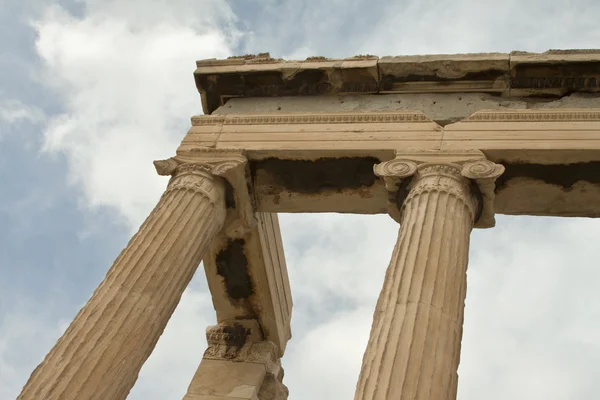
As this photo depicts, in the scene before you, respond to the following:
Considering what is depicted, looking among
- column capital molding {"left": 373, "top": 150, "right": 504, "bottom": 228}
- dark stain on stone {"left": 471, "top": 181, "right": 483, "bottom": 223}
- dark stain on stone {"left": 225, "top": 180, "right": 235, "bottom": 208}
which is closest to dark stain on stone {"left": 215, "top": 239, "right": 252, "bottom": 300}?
dark stain on stone {"left": 225, "top": 180, "right": 235, "bottom": 208}

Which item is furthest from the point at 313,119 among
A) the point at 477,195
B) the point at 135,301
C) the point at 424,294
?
the point at 424,294

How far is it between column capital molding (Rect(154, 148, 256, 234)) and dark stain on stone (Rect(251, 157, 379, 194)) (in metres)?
0.49

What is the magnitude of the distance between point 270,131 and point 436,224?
14.2 feet

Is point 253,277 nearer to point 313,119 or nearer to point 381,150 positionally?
point 313,119

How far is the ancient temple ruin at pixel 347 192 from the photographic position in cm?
944

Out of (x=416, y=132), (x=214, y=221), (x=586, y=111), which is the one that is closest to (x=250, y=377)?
(x=214, y=221)

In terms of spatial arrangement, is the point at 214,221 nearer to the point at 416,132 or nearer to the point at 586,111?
the point at 416,132

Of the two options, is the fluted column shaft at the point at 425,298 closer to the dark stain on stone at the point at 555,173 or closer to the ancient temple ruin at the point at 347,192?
the ancient temple ruin at the point at 347,192

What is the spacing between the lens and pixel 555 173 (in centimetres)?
1241

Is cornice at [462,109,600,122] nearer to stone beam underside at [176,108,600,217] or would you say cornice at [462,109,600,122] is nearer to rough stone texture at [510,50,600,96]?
stone beam underside at [176,108,600,217]

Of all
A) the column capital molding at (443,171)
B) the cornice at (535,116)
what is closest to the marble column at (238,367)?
the column capital molding at (443,171)

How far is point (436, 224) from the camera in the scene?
1066 cm

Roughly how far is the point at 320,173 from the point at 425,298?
4549mm

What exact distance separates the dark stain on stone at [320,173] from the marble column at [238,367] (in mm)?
3853
